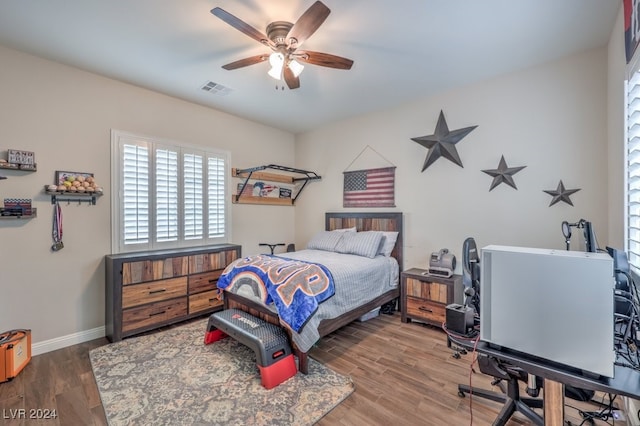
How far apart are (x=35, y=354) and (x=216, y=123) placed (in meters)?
3.37

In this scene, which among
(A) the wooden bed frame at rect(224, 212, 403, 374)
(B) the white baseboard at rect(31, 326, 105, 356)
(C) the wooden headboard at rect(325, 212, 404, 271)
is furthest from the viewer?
(C) the wooden headboard at rect(325, 212, 404, 271)

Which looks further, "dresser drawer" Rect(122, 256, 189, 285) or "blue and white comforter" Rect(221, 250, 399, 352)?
"dresser drawer" Rect(122, 256, 189, 285)

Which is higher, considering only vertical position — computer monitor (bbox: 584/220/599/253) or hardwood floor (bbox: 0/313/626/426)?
computer monitor (bbox: 584/220/599/253)

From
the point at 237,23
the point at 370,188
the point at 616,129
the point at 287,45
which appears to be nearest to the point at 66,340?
the point at 237,23

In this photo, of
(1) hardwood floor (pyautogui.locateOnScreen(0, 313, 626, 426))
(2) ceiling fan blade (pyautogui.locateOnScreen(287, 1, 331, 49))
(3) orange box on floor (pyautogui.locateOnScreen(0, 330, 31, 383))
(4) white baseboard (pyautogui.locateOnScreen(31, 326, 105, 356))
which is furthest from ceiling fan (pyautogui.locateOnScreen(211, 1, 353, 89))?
(4) white baseboard (pyautogui.locateOnScreen(31, 326, 105, 356))

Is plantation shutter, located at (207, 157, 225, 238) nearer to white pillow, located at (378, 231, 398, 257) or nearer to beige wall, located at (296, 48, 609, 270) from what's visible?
beige wall, located at (296, 48, 609, 270)

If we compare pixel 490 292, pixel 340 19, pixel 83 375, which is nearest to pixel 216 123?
pixel 340 19

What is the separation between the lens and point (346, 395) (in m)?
2.05

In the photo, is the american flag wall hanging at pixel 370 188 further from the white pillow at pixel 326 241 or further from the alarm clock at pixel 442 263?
the alarm clock at pixel 442 263

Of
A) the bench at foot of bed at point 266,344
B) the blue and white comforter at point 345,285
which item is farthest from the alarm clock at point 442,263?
the bench at foot of bed at point 266,344

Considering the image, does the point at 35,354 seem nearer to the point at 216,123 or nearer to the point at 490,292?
the point at 216,123

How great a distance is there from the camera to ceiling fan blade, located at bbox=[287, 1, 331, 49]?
1702mm

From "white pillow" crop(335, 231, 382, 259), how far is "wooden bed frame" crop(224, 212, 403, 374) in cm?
33

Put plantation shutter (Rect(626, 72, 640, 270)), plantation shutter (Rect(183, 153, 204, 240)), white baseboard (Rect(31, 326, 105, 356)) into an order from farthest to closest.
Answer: plantation shutter (Rect(183, 153, 204, 240)) → white baseboard (Rect(31, 326, 105, 356)) → plantation shutter (Rect(626, 72, 640, 270))
